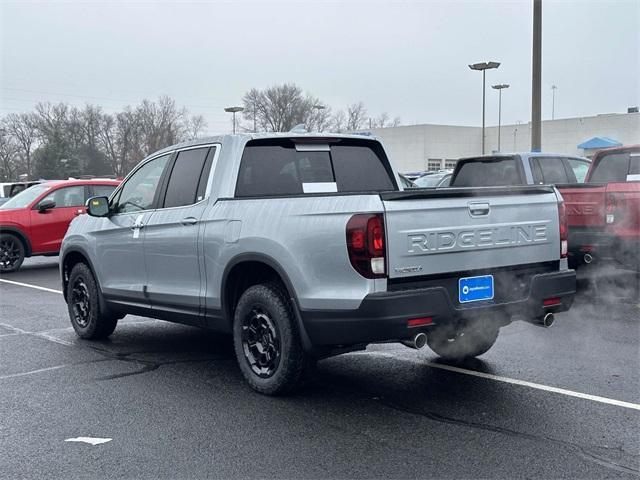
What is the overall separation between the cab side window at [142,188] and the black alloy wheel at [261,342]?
1804mm

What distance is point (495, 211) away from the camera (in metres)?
4.96

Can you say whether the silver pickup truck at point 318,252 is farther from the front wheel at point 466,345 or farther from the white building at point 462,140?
the white building at point 462,140

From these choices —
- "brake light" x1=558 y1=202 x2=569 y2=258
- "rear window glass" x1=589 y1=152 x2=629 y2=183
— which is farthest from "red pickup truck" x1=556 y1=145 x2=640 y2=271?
"brake light" x1=558 y1=202 x2=569 y2=258

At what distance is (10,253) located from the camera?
1430 centimetres

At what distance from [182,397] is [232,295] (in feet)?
2.77

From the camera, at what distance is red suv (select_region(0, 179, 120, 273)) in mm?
14219

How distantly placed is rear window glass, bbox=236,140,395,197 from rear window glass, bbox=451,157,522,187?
4.84 meters

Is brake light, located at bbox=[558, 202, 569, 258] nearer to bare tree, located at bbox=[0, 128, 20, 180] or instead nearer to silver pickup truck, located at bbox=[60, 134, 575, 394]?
silver pickup truck, located at bbox=[60, 134, 575, 394]

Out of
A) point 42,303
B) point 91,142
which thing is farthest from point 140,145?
point 42,303

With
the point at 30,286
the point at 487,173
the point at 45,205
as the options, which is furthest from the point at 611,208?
the point at 45,205

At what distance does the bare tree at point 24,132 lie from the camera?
79.4 metres

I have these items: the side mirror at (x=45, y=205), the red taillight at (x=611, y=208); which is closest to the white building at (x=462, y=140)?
the side mirror at (x=45, y=205)

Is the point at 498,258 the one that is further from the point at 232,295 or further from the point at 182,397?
the point at 182,397

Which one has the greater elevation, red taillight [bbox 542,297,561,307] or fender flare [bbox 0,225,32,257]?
red taillight [bbox 542,297,561,307]
